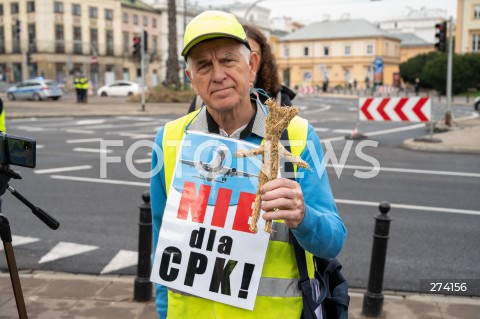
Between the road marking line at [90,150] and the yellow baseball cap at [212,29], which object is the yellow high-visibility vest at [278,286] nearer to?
the yellow baseball cap at [212,29]

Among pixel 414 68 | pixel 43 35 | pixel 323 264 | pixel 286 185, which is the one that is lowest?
pixel 323 264

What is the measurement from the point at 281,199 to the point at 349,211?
612 centimetres

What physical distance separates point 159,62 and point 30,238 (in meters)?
79.6

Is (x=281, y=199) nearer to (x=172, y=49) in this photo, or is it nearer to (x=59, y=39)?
(x=172, y=49)

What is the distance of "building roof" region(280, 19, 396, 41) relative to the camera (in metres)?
89.1

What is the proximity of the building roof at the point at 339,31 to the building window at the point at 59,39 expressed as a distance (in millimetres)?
39922

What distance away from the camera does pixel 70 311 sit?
169 inches

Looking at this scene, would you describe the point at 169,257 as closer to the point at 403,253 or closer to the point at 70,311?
the point at 70,311

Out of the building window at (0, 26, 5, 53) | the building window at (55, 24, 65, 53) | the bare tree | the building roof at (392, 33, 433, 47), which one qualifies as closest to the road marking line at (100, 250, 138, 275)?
the bare tree

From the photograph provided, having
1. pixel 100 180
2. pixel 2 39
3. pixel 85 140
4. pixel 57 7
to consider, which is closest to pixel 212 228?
pixel 100 180

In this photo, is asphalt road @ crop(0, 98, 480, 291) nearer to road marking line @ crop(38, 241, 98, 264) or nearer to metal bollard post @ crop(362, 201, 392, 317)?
road marking line @ crop(38, 241, 98, 264)

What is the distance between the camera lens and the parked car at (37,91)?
35.7 m

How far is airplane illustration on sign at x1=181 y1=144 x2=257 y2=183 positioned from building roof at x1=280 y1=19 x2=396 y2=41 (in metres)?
90.1

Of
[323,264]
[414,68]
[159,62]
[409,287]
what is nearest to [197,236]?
[323,264]
